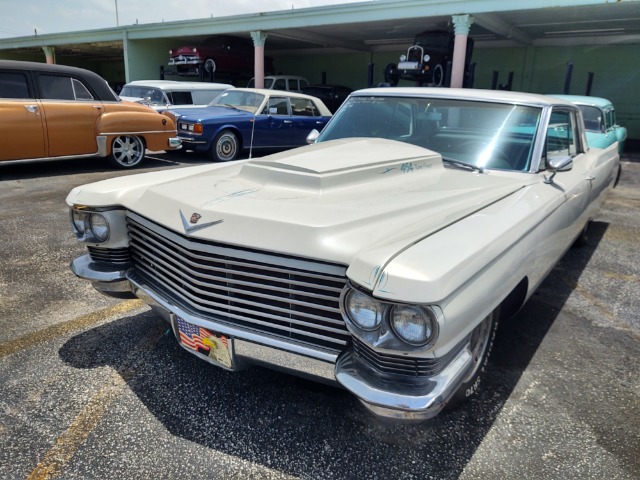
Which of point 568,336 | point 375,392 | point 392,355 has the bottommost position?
point 568,336

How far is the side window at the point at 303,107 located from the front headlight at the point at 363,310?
9.61 meters

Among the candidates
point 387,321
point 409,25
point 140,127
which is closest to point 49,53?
point 409,25

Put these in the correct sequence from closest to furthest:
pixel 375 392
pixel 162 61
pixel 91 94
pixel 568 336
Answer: pixel 375 392
pixel 568 336
pixel 91 94
pixel 162 61

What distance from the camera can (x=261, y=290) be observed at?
84.7 inches

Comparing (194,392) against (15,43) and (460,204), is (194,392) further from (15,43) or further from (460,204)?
(15,43)

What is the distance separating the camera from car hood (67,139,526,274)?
2053 mm

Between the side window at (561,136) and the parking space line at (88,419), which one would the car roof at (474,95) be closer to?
the side window at (561,136)

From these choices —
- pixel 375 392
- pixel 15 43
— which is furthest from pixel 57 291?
pixel 15 43

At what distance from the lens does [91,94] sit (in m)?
8.65

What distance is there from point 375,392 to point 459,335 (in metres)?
0.38

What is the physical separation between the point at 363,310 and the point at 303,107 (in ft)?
32.5

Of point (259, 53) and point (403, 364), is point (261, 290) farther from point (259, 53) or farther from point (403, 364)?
point (259, 53)

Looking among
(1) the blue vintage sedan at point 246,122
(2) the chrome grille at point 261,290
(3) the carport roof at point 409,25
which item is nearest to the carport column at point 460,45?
(3) the carport roof at point 409,25

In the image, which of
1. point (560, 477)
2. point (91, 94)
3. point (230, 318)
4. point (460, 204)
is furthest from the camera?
point (91, 94)
